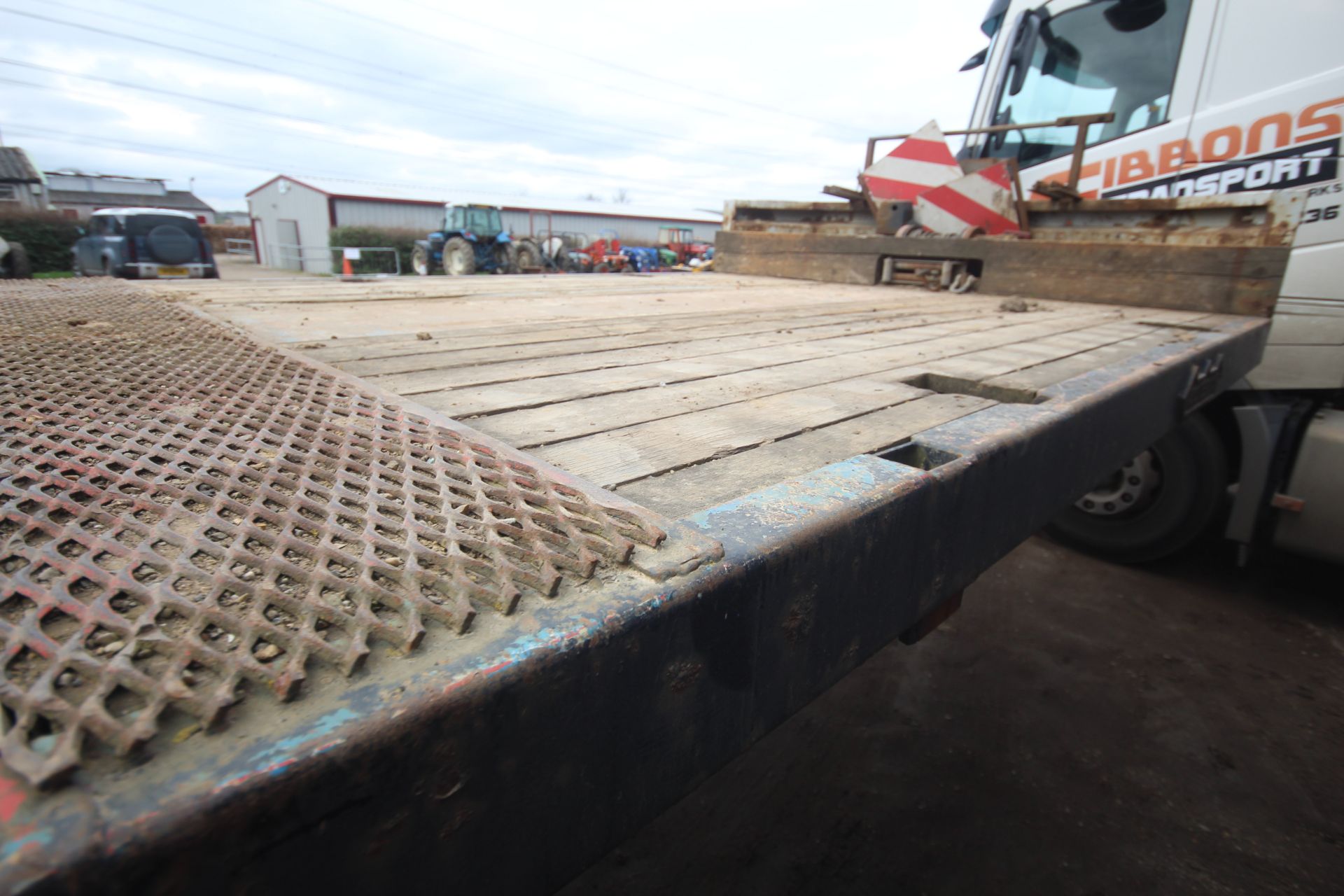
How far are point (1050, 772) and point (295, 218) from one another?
3410 centimetres

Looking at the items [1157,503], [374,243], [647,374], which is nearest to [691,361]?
[647,374]

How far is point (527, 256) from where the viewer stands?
20125 mm

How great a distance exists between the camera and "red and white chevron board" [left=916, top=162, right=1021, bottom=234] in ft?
15.9

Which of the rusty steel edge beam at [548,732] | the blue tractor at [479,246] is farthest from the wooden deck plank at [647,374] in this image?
the blue tractor at [479,246]

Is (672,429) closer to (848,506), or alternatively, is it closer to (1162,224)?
(848,506)

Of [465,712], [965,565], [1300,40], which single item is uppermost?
[1300,40]

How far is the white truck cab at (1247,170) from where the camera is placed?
3.46m

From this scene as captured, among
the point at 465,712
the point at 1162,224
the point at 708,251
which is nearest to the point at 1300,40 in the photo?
the point at 1162,224

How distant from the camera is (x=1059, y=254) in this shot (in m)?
4.29

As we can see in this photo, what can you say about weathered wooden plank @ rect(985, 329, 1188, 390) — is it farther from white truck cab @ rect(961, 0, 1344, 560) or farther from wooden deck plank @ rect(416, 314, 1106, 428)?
white truck cab @ rect(961, 0, 1344, 560)

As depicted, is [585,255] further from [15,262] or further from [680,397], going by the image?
[680,397]

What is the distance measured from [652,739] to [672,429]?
0.71 m

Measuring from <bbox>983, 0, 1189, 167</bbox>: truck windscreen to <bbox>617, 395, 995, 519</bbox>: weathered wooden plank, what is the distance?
3.85 metres

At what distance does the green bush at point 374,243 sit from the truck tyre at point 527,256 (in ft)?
24.7
